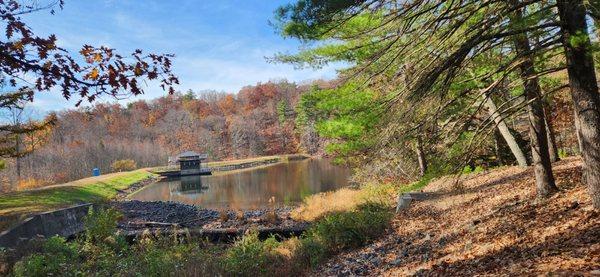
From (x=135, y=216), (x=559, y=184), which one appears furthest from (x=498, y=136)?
(x=135, y=216)

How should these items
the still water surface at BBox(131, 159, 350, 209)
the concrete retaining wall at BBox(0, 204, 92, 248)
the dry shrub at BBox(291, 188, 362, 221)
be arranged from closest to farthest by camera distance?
the concrete retaining wall at BBox(0, 204, 92, 248)
the dry shrub at BBox(291, 188, 362, 221)
the still water surface at BBox(131, 159, 350, 209)

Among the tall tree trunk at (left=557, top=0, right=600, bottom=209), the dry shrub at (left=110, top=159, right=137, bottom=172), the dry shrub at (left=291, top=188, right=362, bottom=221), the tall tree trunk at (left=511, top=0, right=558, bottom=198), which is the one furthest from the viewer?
the dry shrub at (left=110, top=159, right=137, bottom=172)

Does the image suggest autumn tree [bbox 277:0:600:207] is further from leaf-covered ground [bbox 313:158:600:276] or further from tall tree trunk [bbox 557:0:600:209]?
leaf-covered ground [bbox 313:158:600:276]

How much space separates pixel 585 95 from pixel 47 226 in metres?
17.1

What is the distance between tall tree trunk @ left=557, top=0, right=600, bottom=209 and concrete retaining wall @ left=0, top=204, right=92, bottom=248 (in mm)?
14064

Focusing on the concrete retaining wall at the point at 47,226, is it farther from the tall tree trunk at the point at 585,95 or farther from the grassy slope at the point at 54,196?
the tall tree trunk at the point at 585,95

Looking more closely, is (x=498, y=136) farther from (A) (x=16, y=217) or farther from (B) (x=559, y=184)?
(A) (x=16, y=217)

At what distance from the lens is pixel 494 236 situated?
19.4 ft

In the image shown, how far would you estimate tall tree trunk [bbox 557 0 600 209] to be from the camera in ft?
16.6

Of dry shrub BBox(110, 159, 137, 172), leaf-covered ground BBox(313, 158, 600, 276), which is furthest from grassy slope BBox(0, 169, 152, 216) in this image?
dry shrub BBox(110, 159, 137, 172)

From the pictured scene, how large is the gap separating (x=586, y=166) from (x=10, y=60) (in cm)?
631

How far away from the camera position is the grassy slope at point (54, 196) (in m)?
17.4

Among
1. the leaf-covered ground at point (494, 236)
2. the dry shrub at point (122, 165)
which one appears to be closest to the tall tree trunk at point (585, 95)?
the leaf-covered ground at point (494, 236)

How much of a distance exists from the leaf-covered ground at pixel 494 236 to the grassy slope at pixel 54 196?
14.9m
